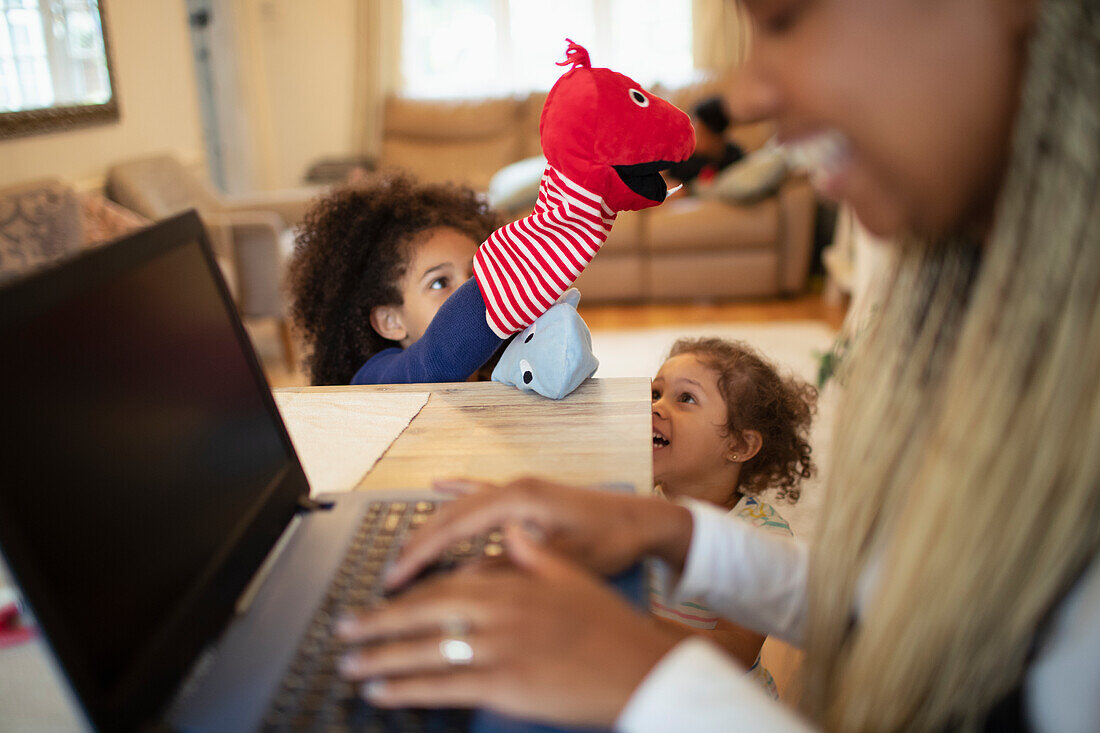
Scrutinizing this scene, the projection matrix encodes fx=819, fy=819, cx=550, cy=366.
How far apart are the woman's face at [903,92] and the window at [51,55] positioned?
322 centimetres

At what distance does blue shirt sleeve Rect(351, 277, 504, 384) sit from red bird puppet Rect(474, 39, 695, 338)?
21mm

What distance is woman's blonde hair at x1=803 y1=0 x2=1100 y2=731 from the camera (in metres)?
0.45

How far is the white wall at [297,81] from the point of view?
502 centimetres

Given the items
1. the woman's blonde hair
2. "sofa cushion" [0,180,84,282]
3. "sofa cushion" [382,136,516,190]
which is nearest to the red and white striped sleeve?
the woman's blonde hair

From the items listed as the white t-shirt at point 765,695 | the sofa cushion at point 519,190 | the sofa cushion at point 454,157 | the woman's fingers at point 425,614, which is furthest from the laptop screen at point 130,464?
the sofa cushion at point 454,157

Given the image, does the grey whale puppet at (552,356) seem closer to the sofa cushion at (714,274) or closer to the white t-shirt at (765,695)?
the white t-shirt at (765,695)

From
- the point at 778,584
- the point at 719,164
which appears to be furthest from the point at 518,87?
the point at 778,584

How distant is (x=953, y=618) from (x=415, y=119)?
4.74 meters

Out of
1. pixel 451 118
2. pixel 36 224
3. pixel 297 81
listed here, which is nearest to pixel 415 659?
pixel 36 224

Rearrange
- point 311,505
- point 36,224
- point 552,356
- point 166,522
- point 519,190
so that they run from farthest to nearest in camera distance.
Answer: point 519,190, point 36,224, point 552,356, point 311,505, point 166,522

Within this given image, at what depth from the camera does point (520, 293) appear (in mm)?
983

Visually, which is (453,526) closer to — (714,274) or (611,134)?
(611,134)

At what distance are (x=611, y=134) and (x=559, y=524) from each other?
1.57 ft

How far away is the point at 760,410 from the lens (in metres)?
1.38
